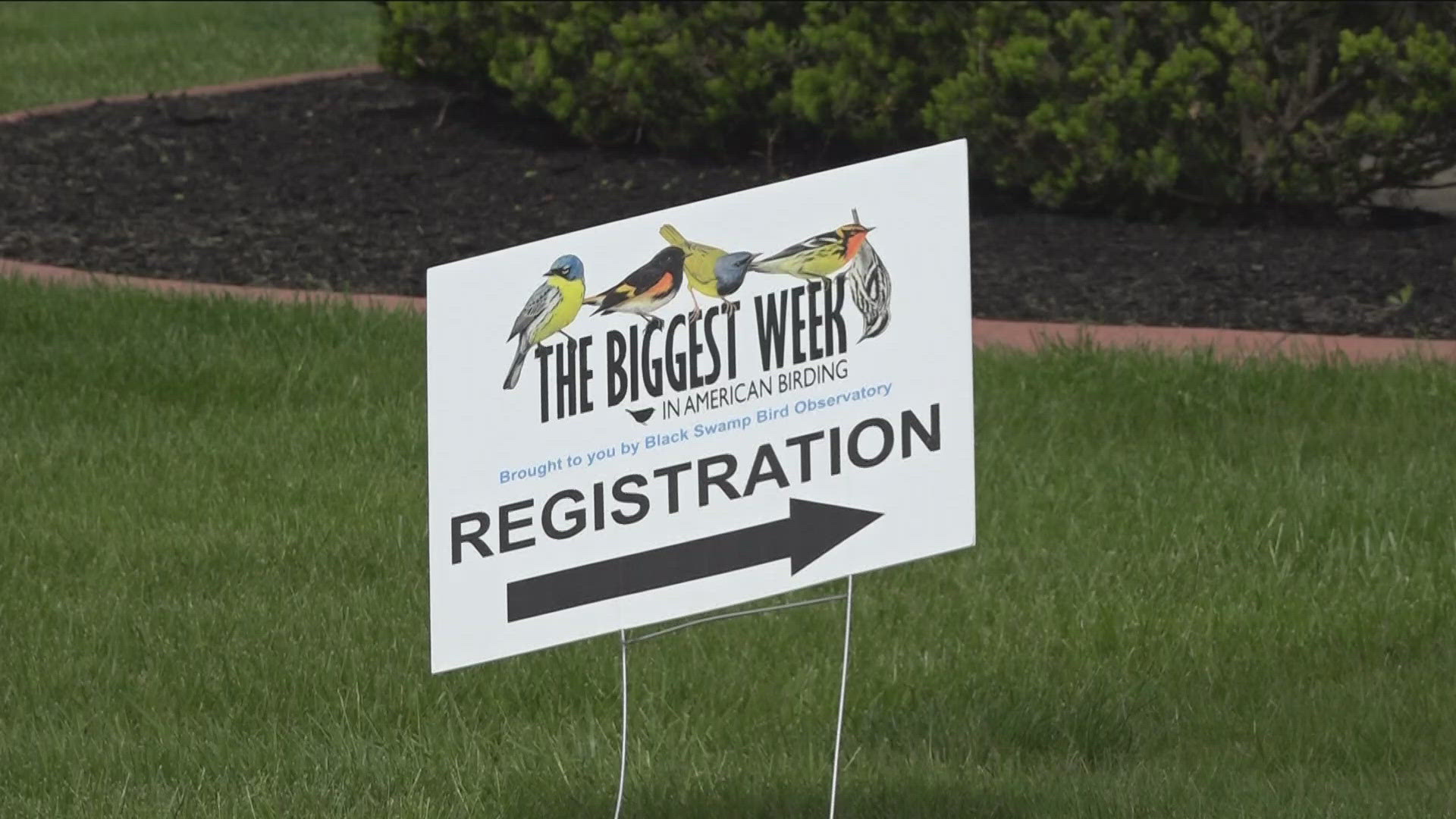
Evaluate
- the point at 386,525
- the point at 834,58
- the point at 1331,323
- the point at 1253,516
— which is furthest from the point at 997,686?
the point at 834,58

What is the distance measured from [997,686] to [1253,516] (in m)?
1.31

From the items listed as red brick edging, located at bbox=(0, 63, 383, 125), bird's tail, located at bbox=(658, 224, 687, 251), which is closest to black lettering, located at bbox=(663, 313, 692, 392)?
bird's tail, located at bbox=(658, 224, 687, 251)

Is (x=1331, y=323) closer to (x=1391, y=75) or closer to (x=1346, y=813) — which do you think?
(x=1391, y=75)

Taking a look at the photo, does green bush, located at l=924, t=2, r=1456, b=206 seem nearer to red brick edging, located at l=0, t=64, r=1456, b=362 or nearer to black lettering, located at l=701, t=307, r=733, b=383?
red brick edging, located at l=0, t=64, r=1456, b=362

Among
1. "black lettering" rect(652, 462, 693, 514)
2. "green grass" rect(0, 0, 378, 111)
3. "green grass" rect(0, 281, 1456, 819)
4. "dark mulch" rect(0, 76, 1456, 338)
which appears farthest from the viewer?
"green grass" rect(0, 0, 378, 111)

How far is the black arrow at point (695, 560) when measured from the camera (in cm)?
324

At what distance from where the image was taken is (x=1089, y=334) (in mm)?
6777

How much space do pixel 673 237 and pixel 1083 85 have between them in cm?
544

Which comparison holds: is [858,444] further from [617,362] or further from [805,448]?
[617,362]

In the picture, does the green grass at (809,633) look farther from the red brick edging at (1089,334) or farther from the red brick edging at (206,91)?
the red brick edging at (206,91)

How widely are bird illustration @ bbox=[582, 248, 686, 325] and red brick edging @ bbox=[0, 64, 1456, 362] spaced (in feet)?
11.9

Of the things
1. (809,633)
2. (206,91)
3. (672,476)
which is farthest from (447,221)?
(672,476)

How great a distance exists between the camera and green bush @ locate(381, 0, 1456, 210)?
808cm

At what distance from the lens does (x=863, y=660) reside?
180 inches
